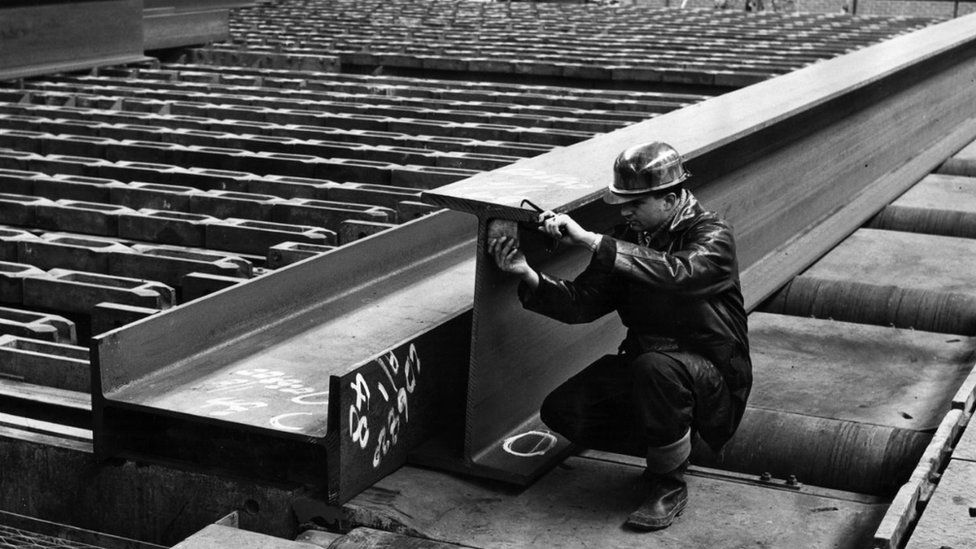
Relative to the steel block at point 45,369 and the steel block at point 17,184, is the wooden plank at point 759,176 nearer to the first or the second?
the steel block at point 45,369

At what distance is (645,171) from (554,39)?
33.3ft

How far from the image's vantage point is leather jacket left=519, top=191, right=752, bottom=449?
4.93 m

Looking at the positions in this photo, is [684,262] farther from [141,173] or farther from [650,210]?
[141,173]

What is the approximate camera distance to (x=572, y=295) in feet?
16.7

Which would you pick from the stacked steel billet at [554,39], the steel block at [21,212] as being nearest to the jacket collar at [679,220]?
the steel block at [21,212]

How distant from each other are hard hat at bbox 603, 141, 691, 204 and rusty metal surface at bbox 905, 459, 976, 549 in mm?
1407

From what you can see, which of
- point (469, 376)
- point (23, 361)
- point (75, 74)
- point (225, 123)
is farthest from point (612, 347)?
point (75, 74)

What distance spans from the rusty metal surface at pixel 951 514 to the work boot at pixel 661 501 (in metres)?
0.83

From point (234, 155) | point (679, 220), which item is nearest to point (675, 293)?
point (679, 220)

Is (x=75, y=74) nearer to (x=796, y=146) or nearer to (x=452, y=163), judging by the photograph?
(x=452, y=163)

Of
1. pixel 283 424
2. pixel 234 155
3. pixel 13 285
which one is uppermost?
pixel 234 155

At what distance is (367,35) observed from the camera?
14.7 m

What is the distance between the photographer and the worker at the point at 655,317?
493cm

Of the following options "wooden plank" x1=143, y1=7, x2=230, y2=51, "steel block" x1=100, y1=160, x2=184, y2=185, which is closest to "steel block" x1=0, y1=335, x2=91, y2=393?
"steel block" x1=100, y1=160, x2=184, y2=185
